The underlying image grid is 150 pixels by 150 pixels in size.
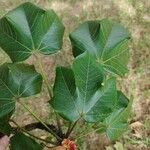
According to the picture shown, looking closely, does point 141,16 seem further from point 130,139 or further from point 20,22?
point 20,22

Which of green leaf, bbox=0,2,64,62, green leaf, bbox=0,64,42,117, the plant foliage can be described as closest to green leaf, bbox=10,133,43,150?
the plant foliage

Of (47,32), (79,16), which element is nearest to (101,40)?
(47,32)

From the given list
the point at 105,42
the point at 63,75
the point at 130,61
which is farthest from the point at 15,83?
the point at 130,61

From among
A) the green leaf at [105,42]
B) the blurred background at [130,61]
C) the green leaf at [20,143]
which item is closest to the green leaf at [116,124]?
the green leaf at [105,42]

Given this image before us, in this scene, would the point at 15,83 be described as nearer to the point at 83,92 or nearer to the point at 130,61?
the point at 83,92

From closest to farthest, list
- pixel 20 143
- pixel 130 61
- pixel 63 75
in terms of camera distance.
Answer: pixel 63 75 < pixel 20 143 < pixel 130 61

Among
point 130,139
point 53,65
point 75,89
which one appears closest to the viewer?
point 75,89

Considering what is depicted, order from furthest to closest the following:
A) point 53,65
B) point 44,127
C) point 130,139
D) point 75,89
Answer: point 53,65, point 130,139, point 44,127, point 75,89
